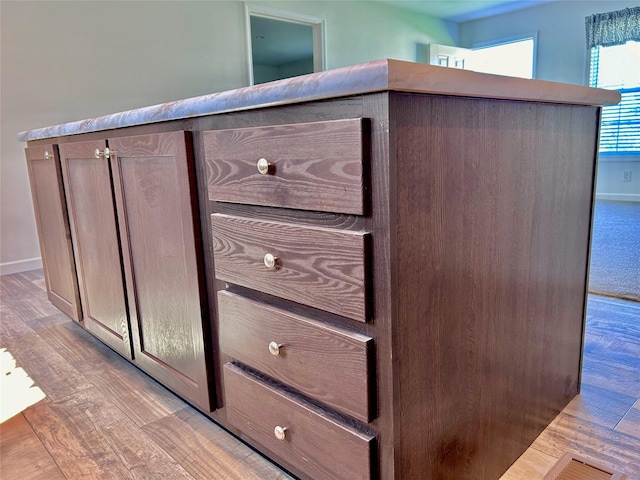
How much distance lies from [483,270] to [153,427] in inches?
38.6

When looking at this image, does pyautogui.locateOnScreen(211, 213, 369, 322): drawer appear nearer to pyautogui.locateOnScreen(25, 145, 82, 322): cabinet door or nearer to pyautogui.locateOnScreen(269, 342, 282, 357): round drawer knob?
pyautogui.locateOnScreen(269, 342, 282, 357): round drawer knob

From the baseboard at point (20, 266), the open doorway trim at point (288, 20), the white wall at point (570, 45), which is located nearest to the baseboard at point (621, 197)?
the white wall at point (570, 45)

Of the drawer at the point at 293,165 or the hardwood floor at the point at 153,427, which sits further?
the hardwood floor at the point at 153,427

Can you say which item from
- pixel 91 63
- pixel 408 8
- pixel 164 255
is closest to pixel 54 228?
pixel 164 255

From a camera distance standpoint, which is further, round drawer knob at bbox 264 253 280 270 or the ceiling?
the ceiling

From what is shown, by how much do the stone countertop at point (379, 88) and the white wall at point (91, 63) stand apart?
258 centimetres

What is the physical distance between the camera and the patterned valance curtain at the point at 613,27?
16.0 feet

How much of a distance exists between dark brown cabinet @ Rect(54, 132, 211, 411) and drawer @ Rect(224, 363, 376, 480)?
0.16 meters

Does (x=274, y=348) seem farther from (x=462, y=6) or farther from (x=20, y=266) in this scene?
(x=462, y=6)

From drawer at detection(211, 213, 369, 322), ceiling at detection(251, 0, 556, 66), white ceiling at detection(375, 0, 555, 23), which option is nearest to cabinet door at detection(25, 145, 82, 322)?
drawer at detection(211, 213, 369, 322)

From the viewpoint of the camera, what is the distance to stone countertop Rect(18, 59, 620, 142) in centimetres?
62

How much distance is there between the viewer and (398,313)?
70cm

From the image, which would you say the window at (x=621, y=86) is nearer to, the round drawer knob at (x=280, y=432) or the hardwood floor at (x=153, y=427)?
the hardwood floor at (x=153, y=427)

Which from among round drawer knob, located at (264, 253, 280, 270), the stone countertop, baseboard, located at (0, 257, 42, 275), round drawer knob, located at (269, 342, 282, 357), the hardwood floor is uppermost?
the stone countertop
